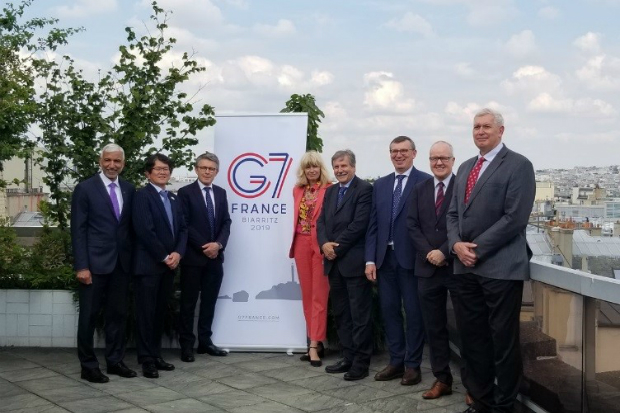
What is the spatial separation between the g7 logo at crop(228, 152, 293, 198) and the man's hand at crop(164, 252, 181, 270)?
3.36 feet

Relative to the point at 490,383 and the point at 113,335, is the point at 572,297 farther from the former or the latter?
the point at 113,335

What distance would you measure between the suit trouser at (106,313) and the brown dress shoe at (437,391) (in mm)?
2471

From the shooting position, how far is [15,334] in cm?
769

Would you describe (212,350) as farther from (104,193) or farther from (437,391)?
(437,391)

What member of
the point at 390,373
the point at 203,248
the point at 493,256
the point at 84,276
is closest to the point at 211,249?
the point at 203,248

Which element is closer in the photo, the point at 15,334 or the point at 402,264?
the point at 402,264

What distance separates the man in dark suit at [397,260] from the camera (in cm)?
626

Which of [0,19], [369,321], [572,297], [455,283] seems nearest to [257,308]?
[369,321]

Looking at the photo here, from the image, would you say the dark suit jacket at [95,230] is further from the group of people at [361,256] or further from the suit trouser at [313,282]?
the suit trouser at [313,282]

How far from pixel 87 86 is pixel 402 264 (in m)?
3.93

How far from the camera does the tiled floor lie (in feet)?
18.5

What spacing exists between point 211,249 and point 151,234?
664 millimetres

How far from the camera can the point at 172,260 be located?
679 centimetres

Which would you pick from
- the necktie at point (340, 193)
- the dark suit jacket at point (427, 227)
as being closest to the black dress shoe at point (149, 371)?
the necktie at point (340, 193)
